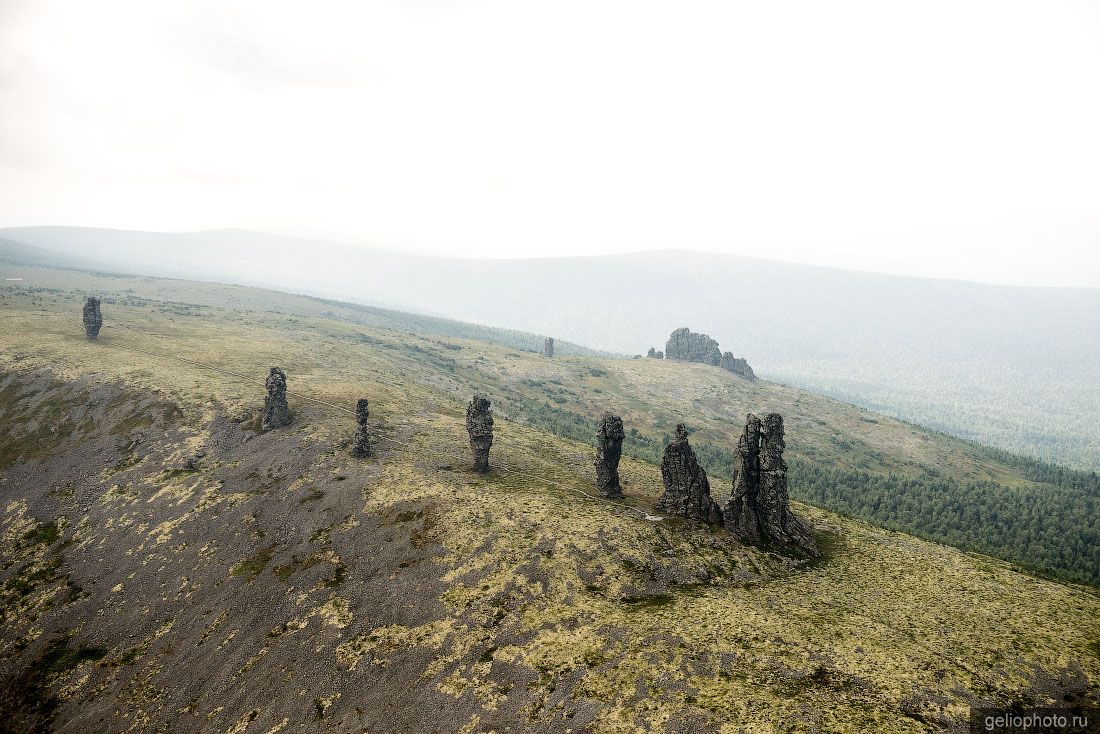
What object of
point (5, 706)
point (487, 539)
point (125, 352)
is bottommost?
point (5, 706)

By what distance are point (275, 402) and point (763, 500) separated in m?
63.7

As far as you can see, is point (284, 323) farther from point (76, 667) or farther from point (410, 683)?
point (410, 683)

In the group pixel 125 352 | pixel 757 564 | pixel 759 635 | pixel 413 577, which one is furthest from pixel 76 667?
pixel 125 352

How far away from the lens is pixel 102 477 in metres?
60.9

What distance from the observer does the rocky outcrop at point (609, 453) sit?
56.6 meters

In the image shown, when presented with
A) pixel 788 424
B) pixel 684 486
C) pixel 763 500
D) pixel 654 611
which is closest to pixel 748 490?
pixel 763 500

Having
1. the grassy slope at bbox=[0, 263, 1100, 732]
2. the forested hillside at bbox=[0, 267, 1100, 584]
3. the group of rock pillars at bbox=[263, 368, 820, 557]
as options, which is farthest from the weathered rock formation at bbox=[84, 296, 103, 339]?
the group of rock pillars at bbox=[263, 368, 820, 557]

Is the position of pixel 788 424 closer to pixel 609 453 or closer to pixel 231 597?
pixel 609 453

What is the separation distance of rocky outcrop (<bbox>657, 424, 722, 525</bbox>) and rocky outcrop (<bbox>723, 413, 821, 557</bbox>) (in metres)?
2.17

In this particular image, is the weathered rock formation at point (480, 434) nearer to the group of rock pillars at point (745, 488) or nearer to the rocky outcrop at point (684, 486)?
the group of rock pillars at point (745, 488)

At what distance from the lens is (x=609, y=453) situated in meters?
57.3

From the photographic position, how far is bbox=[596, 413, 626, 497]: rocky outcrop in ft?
186

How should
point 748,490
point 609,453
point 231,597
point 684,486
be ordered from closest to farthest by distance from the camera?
point 231,597 → point 748,490 → point 684,486 → point 609,453

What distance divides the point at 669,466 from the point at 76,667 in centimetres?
5457
